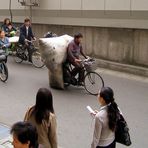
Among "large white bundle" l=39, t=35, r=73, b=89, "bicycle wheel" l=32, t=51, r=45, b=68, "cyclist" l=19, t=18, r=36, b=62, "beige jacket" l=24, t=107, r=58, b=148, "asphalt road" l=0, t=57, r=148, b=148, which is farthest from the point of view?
"cyclist" l=19, t=18, r=36, b=62

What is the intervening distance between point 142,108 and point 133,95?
4.04 feet

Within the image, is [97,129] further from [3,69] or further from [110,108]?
[3,69]

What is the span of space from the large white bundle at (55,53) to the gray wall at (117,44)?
325 centimetres

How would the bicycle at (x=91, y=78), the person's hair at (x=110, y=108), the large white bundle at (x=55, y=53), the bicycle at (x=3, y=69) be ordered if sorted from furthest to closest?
the bicycle at (x=3, y=69)
the large white bundle at (x=55, y=53)
the bicycle at (x=91, y=78)
the person's hair at (x=110, y=108)

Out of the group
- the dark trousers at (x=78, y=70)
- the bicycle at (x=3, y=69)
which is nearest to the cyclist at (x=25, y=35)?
the bicycle at (x=3, y=69)

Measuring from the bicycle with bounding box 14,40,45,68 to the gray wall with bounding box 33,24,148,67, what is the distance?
6.47 feet

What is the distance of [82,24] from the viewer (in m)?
15.5

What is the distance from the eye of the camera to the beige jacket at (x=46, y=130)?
4.71 m

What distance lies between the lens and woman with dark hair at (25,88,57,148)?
4625 mm

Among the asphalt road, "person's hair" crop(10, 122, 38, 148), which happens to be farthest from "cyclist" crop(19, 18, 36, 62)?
"person's hair" crop(10, 122, 38, 148)

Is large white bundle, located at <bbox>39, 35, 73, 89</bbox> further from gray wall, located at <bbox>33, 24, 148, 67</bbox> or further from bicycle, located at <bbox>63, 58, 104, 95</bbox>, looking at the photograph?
gray wall, located at <bbox>33, 24, 148, 67</bbox>

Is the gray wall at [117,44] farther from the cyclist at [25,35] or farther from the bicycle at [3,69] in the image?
the bicycle at [3,69]

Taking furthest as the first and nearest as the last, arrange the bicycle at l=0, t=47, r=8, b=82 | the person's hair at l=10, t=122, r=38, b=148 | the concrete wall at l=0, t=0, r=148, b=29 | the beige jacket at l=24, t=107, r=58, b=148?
the concrete wall at l=0, t=0, r=148, b=29, the bicycle at l=0, t=47, r=8, b=82, the beige jacket at l=24, t=107, r=58, b=148, the person's hair at l=10, t=122, r=38, b=148

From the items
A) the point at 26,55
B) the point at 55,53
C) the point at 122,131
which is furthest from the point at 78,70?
the point at 122,131
